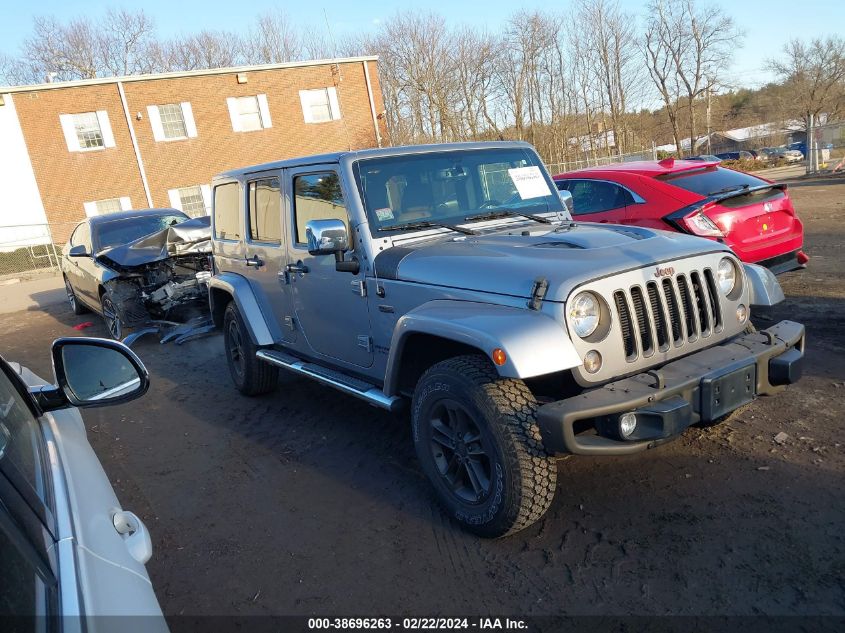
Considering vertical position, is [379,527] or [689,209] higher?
[689,209]

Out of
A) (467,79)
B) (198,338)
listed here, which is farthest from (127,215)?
(467,79)

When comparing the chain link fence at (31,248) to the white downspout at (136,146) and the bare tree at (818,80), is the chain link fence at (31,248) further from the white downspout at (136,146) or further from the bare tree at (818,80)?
the bare tree at (818,80)

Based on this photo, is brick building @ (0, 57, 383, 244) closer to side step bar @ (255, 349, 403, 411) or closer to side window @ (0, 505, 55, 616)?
side step bar @ (255, 349, 403, 411)

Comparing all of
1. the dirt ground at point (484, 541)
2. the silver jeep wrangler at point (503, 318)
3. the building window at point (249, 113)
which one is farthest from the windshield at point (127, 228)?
the building window at point (249, 113)

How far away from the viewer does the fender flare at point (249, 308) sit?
5324 millimetres

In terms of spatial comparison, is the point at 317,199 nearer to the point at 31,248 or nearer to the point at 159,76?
the point at 31,248

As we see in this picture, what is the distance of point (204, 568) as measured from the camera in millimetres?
3344

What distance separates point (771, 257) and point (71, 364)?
633cm

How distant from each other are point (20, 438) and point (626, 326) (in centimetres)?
249

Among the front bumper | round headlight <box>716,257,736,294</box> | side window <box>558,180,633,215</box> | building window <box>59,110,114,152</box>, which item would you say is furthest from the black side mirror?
building window <box>59,110,114,152</box>

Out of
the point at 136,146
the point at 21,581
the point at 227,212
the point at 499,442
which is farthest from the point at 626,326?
the point at 136,146

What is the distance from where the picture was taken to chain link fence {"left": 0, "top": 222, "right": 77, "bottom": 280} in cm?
2231

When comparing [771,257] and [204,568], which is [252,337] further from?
[771,257]

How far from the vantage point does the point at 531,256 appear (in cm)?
333
